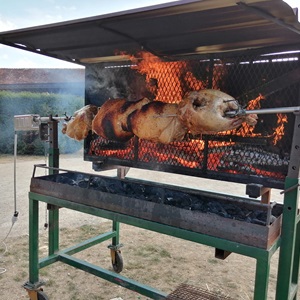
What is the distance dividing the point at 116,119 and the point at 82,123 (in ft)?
1.74

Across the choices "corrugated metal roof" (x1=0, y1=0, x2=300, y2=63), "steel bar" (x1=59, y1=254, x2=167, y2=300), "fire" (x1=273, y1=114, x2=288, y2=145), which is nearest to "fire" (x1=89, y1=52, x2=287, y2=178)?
"fire" (x1=273, y1=114, x2=288, y2=145)

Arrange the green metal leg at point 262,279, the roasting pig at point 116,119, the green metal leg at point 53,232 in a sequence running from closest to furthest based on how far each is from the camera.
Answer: the green metal leg at point 262,279 → the roasting pig at point 116,119 → the green metal leg at point 53,232

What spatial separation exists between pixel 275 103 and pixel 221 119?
1.85ft

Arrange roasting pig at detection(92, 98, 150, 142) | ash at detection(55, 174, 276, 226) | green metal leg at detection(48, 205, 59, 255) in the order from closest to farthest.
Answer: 1. ash at detection(55, 174, 276, 226)
2. roasting pig at detection(92, 98, 150, 142)
3. green metal leg at detection(48, 205, 59, 255)

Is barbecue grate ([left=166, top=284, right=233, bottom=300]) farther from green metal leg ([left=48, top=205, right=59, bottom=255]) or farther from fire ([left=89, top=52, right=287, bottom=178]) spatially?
green metal leg ([left=48, top=205, right=59, bottom=255])

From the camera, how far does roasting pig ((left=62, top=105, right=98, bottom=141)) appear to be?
3.08m

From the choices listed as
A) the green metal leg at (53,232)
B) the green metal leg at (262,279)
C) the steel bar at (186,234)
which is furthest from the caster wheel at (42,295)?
the green metal leg at (262,279)

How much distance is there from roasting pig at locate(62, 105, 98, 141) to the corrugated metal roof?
0.57 metres

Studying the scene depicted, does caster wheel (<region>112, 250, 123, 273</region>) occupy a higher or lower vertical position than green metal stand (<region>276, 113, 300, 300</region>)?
lower

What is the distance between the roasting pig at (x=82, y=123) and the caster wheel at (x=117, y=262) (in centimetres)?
149

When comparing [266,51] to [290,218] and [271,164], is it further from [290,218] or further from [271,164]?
[290,218]

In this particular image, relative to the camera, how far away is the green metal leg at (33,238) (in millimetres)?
2715

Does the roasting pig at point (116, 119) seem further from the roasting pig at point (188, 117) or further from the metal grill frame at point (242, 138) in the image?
the metal grill frame at point (242, 138)

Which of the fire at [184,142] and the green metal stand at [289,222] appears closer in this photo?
the green metal stand at [289,222]
